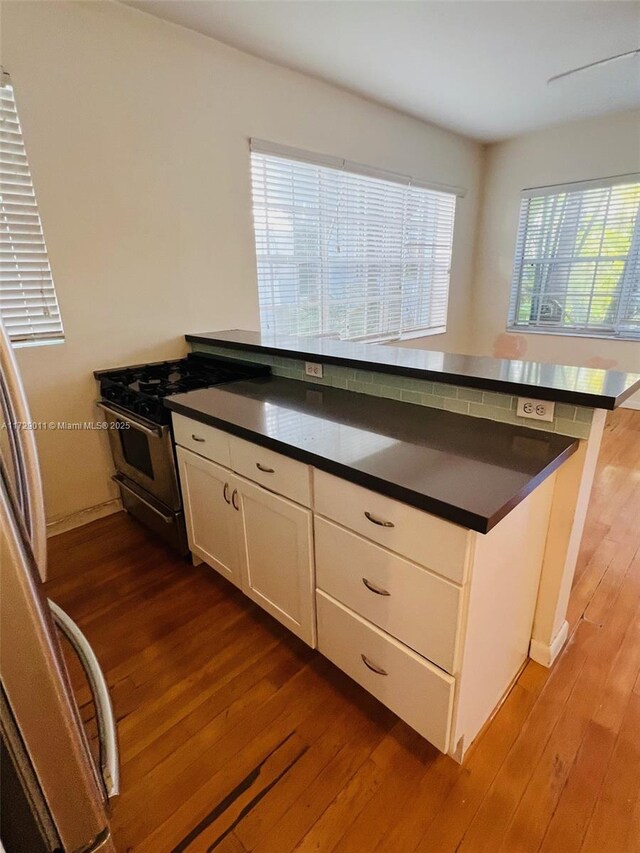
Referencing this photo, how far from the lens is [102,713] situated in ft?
2.23

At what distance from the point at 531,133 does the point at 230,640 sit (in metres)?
5.21

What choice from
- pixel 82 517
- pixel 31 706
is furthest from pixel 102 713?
pixel 82 517

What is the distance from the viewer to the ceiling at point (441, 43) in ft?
7.06

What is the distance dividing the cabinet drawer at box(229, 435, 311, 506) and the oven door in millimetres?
513

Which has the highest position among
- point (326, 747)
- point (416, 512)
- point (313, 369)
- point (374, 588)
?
point (313, 369)

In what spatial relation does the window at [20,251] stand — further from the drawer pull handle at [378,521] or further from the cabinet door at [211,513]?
the drawer pull handle at [378,521]

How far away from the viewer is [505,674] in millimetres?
1381

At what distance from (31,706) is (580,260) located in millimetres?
5327

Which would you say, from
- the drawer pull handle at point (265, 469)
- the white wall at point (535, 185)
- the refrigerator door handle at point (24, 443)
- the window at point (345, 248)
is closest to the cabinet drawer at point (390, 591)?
the drawer pull handle at point (265, 469)

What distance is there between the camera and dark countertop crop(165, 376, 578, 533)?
97 cm

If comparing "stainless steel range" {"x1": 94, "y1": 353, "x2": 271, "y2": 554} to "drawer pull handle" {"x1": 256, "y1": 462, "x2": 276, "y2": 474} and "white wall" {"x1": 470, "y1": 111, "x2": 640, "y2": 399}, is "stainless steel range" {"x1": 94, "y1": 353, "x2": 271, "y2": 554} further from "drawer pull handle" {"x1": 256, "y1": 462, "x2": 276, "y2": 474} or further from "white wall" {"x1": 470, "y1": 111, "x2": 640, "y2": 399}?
"white wall" {"x1": 470, "y1": 111, "x2": 640, "y2": 399}

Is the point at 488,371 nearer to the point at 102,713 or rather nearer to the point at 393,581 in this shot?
the point at 393,581

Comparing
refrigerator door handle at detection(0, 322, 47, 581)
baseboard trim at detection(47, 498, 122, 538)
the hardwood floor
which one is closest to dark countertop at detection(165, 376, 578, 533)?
refrigerator door handle at detection(0, 322, 47, 581)

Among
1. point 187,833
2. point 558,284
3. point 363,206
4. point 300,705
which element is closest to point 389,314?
point 363,206
